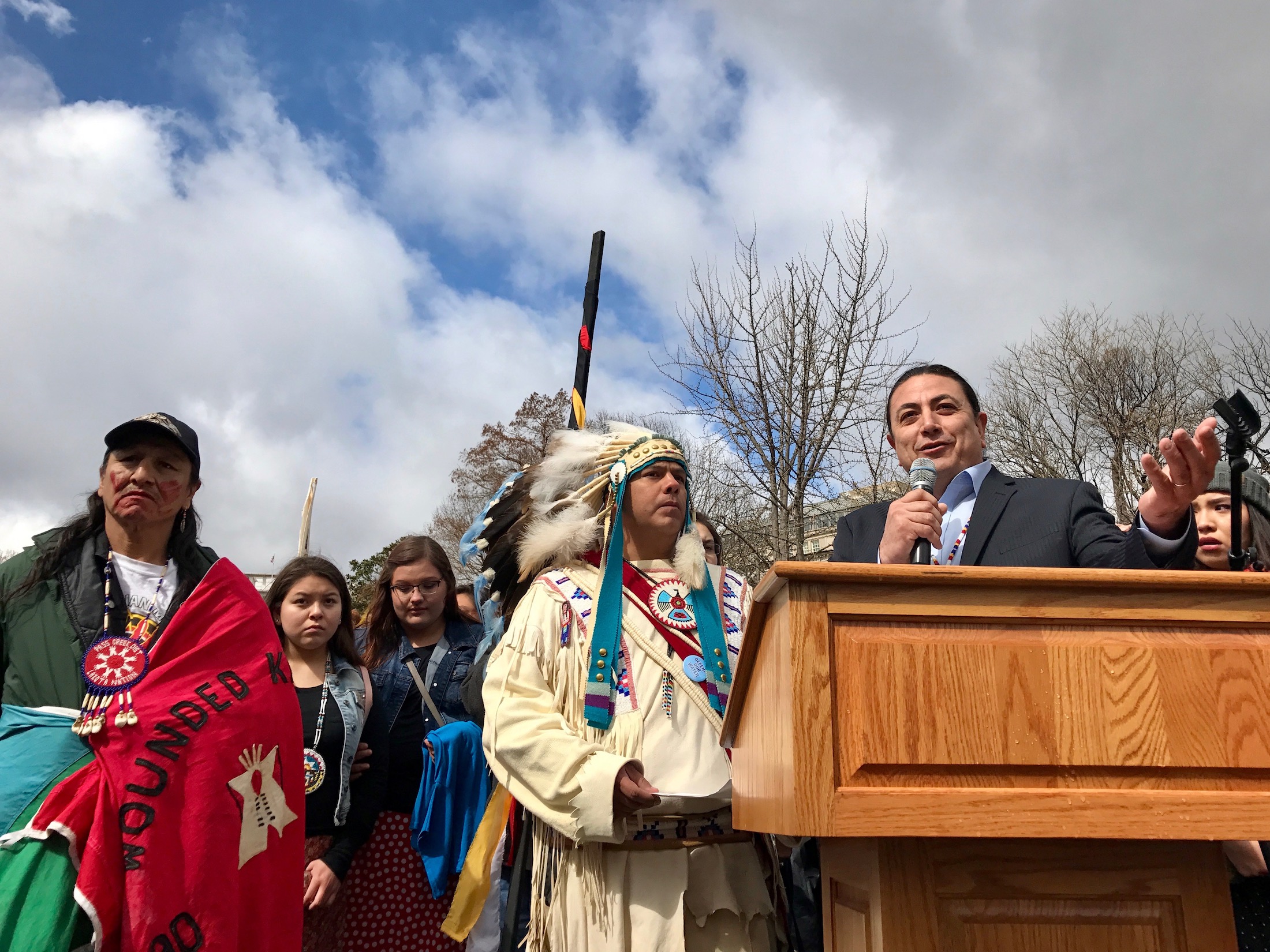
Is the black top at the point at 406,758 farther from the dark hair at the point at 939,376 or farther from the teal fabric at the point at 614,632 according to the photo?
the dark hair at the point at 939,376

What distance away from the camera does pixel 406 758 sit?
3.92 metres

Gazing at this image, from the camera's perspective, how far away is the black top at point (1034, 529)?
7.80 ft

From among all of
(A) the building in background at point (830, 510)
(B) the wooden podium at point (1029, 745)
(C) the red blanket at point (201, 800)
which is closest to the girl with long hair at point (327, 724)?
(C) the red blanket at point (201, 800)

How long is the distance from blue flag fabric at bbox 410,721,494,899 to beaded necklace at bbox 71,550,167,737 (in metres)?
1.60

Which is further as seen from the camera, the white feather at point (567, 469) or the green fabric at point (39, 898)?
the white feather at point (567, 469)

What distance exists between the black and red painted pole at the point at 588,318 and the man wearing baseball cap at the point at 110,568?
119 inches

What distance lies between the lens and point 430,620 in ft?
14.9

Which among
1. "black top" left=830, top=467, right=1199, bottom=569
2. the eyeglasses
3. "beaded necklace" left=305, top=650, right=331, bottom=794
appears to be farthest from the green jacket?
"black top" left=830, top=467, right=1199, bottom=569

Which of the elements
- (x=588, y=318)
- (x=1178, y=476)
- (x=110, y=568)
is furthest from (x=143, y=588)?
(x=588, y=318)

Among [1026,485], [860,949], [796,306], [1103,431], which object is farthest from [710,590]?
[1103,431]

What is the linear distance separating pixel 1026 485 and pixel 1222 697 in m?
1.32

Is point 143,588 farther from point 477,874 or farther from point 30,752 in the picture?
point 477,874

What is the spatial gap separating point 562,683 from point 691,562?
621 mm

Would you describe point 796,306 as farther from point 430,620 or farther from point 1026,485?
point 1026,485
